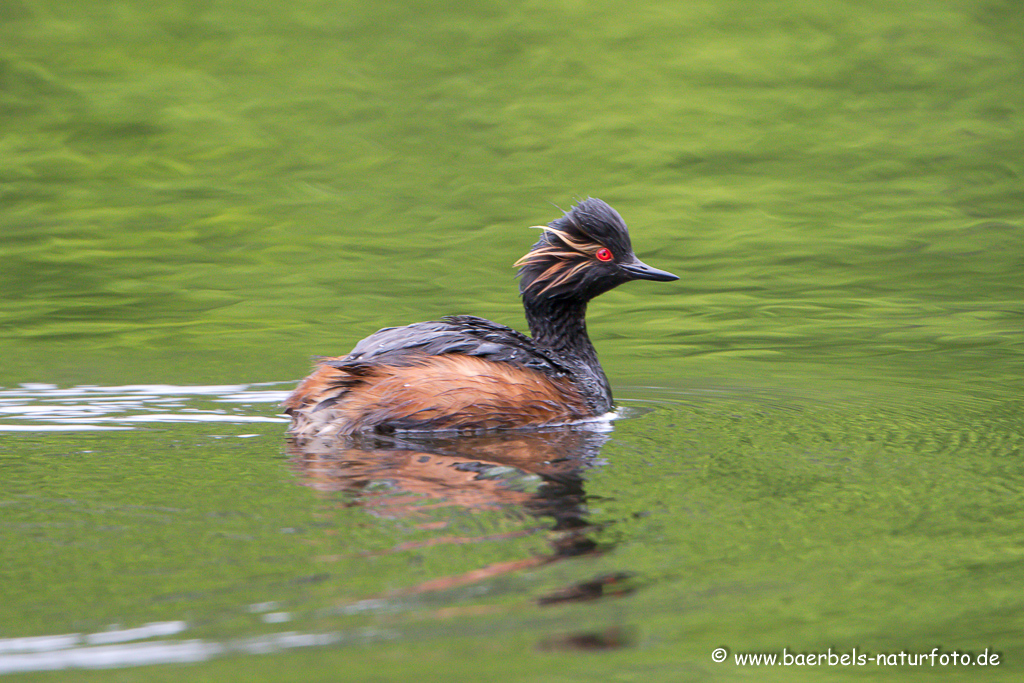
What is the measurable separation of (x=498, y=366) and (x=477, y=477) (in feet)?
4.38

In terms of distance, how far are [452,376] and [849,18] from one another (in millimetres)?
15543

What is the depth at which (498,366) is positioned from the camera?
728 cm

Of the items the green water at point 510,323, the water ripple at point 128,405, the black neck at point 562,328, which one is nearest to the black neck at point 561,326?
the black neck at point 562,328

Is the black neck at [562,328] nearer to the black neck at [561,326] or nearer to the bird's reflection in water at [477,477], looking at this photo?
the black neck at [561,326]

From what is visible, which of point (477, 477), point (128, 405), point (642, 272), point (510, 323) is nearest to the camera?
point (477, 477)

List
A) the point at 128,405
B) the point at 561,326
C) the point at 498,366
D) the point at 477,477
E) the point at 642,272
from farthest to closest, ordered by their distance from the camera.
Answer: the point at 561,326, the point at 642,272, the point at 128,405, the point at 498,366, the point at 477,477

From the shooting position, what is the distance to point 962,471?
6363 millimetres

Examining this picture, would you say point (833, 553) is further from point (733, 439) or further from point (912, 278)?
point (912, 278)

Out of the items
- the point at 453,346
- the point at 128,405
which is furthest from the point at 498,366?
the point at 128,405

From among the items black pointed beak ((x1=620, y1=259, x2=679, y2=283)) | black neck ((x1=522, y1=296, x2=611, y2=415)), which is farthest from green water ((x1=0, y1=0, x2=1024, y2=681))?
black pointed beak ((x1=620, y1=259, x2=679, y2=283))

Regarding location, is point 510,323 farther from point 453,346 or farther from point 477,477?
point 477,477

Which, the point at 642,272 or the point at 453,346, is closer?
the point at 453,346

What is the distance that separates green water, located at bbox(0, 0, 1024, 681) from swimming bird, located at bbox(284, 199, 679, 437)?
362 mm

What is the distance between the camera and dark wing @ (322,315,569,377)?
7301mm
